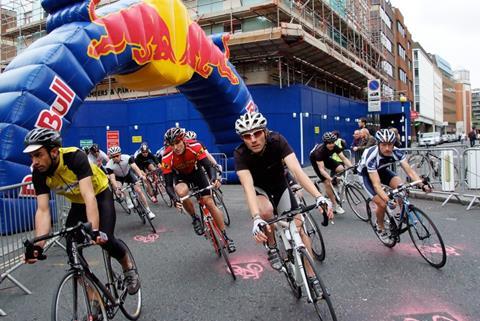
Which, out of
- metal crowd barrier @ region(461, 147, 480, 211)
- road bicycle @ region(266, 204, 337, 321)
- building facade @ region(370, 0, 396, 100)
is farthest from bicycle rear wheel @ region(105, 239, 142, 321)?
building facade @ region(370, 0, 396, 100)

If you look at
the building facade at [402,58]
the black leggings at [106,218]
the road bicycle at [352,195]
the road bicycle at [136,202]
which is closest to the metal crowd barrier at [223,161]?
the road bicycle at [136,202]

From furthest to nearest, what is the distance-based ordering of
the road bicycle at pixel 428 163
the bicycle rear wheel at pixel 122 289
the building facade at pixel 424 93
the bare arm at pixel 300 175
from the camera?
the building facade at pixel 424 93 < the road bicycle at pixel 428 163 < the bicycle rear wheel at pixel 122 289 < the bare arm at pixel 300 175

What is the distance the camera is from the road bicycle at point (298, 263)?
11.5 feet

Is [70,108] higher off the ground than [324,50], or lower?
lower

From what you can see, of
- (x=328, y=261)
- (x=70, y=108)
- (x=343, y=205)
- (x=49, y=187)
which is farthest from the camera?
(x=343, y=205)

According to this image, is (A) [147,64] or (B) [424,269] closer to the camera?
(B) [424,269]

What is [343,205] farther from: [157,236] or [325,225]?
[157,236]

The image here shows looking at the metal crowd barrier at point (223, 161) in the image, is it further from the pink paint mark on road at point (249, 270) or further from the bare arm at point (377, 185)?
the bare arm at point (377, 185)

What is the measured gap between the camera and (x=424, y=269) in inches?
200

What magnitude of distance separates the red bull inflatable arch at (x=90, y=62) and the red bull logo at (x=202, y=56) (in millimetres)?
28

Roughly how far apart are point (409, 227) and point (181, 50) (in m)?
8.05

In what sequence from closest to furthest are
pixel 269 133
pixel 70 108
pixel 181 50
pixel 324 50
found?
pixel 269 133
pixel 70 108
pixel 181 50
pixel 324 50

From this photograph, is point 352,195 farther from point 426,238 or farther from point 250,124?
point 250,124

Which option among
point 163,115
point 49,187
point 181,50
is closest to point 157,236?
point 49,187
